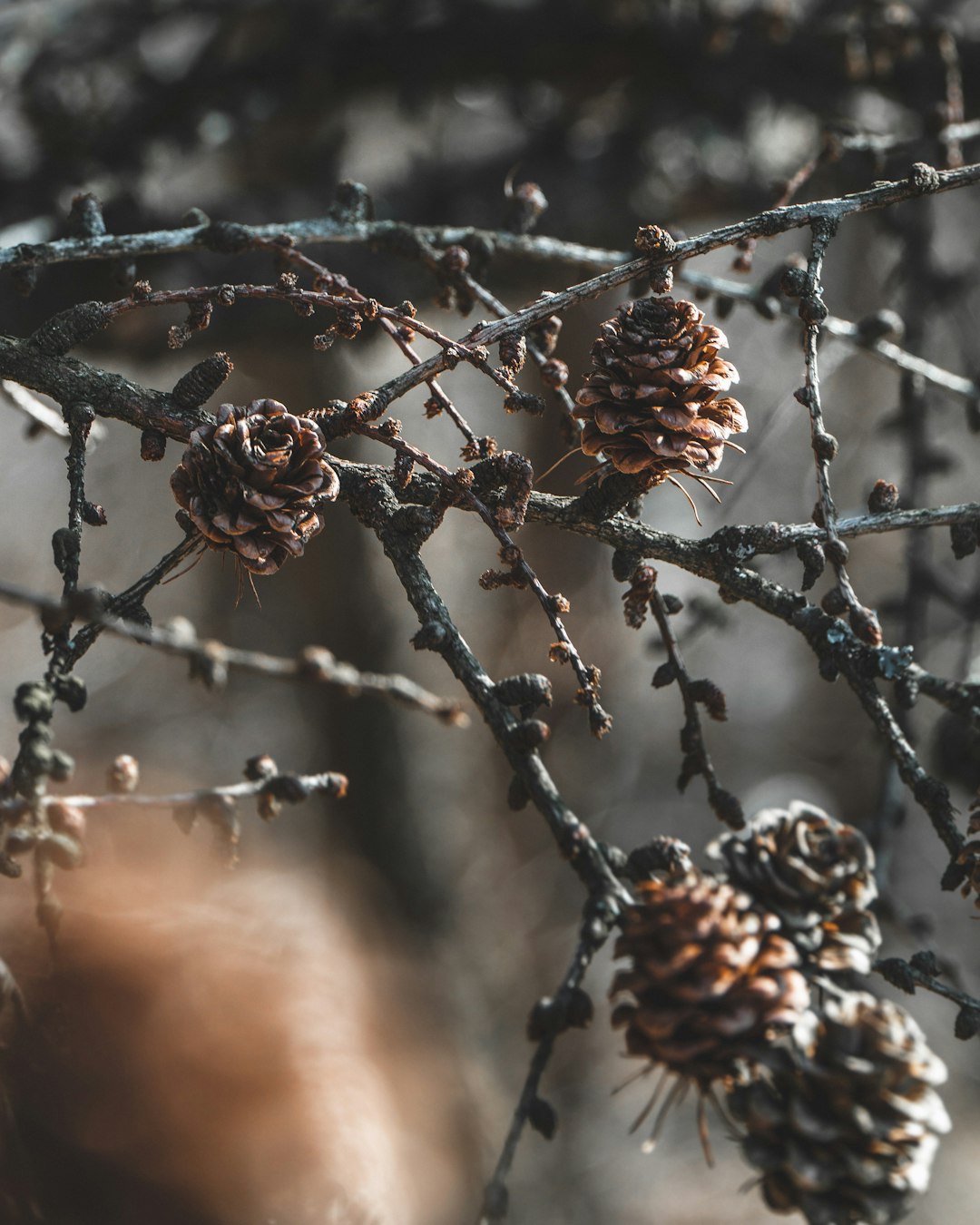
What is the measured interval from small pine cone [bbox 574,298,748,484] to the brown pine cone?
229mm

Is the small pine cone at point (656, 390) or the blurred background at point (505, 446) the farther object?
the blurred background at point (505, 446)

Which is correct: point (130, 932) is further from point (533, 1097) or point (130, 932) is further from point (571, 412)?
point (571, 412)

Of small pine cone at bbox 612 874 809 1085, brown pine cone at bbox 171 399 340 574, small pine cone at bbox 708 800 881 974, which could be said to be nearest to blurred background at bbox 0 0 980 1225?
brown pine cone at bbox 171 399 340 574

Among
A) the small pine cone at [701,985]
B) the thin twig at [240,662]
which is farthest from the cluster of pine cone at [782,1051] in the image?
the thin twig at [240,662]

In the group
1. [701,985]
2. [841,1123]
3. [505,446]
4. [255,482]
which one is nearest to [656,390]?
[255,482]

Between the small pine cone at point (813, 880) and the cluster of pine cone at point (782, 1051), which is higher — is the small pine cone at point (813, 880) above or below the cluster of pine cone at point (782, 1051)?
above

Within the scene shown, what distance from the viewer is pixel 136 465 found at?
4184 mm

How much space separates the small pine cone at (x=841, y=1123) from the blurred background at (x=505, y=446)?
499 mm

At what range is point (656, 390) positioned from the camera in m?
0.73

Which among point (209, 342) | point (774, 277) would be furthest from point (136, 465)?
point (774, 277)

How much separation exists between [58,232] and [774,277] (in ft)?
3.59

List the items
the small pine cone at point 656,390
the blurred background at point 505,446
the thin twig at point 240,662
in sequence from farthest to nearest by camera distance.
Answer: the blurred background at point 505,446, the small pine cone at point 656,390, the thin twig at point 240,662

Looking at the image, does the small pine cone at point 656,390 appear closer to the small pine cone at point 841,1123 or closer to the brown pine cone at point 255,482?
the brown pine cone at point 255,482

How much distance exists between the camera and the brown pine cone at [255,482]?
0.71 meters
